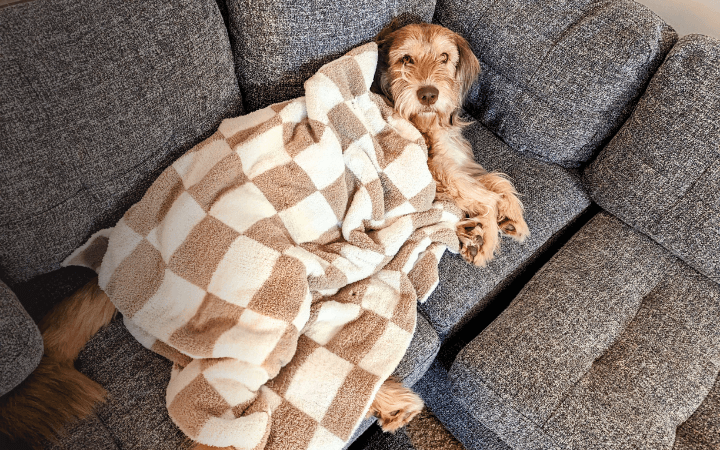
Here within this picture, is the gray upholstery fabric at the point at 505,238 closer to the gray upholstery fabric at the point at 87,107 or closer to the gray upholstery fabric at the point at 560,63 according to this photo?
the gray upholstery fabric at the point at 560,63

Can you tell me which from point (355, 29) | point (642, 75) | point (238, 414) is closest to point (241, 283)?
point (238, 414)

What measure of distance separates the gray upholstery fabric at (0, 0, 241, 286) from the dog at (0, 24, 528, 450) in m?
0.20

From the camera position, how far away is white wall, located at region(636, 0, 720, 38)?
1922mm

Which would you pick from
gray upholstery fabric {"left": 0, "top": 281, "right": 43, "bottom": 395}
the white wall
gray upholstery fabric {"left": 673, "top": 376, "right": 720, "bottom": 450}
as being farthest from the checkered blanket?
the white wall

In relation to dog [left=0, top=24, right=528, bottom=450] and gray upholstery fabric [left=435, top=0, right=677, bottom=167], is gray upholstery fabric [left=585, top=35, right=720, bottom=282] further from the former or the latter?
dog [left=0, top=24, right=528, bottom=450]

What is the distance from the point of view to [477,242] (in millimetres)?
1595

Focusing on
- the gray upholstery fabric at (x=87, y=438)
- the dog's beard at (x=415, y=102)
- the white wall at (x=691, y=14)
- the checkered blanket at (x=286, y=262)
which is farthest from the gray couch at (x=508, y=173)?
the white wall at (x=691, y=14)

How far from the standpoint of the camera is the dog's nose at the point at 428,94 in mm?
1578

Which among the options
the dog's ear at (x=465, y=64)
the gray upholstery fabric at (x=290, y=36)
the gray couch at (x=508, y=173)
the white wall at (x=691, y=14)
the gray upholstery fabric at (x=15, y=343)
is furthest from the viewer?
the white wall at (x=691, y=14)

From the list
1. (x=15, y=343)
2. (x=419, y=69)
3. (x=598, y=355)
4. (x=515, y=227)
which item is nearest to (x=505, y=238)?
(x=515, y=227)

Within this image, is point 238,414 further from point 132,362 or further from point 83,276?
point 83,276

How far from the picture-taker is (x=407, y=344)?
4.14 feet

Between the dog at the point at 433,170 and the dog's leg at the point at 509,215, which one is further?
the dog's leg at the point at 509,215

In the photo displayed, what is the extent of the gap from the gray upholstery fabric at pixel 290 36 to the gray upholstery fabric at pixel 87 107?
0.41ft
